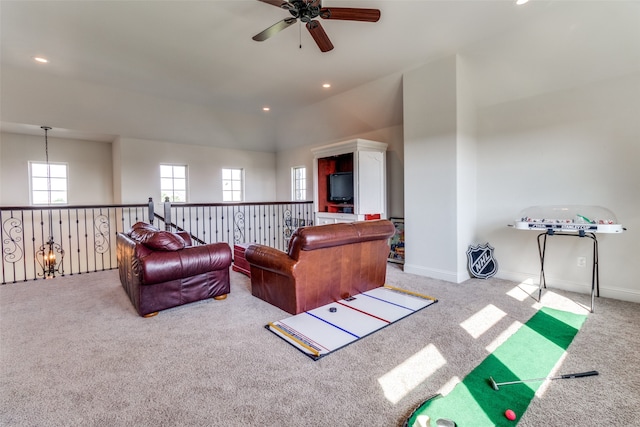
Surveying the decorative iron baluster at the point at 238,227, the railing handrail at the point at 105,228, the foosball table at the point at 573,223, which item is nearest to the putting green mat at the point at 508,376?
the foosball table at the point at 573,223

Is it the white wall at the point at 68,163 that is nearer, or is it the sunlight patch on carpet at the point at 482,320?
the sunlight patch on carpet at the point at 482,320

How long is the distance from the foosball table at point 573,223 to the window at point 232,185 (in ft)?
20.5

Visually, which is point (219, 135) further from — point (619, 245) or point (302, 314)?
point (619, 245)

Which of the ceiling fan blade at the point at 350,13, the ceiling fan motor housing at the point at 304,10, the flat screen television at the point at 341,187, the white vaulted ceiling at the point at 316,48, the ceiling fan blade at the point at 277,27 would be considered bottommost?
the flat screen television at the point at 341,187

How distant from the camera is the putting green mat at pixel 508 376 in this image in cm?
160

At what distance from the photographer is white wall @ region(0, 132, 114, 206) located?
599 cm

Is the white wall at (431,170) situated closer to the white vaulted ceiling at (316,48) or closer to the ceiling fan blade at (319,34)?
the white vaulted ceiling at (316,48)

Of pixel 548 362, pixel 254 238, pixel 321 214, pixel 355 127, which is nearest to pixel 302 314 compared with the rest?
pixel 548 362

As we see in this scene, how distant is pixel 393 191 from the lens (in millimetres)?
5633

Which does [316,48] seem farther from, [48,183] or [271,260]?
[48,183]

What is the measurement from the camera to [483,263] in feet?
13.9

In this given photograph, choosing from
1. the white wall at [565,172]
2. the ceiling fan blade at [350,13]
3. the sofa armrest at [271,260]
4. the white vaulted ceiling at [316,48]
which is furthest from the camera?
the white wall at [565,172]

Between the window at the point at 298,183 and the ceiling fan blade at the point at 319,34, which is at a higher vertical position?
the ceiling fan blade at the point at 319,34

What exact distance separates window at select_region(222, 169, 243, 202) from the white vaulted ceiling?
2.95 m
